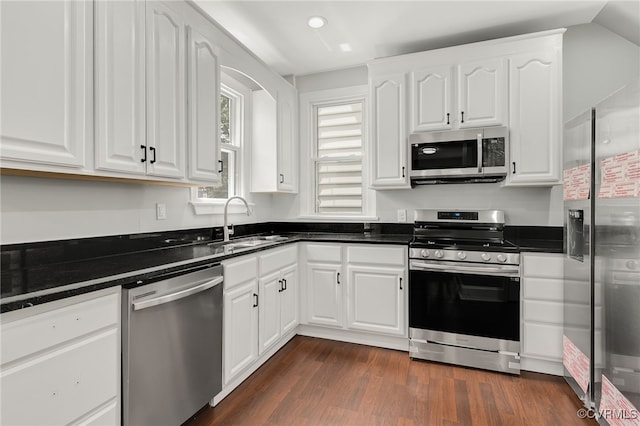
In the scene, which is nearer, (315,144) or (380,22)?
(380,22)

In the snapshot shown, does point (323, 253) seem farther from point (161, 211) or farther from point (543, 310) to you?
point (543, 310)

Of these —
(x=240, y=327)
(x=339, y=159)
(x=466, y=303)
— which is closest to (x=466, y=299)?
(x=466, y=303)

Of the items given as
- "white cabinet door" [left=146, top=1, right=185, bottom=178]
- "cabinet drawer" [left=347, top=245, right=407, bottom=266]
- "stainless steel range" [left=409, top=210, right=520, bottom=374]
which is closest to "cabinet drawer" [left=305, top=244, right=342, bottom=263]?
"cabinet drawer" [left=347, top=245, right=407, bottom=266]

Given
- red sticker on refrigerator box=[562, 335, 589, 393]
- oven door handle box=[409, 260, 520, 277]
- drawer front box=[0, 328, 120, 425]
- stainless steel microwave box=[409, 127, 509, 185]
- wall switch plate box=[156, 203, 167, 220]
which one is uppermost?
stainless steel microwave box=[409, 127, 509, 185]

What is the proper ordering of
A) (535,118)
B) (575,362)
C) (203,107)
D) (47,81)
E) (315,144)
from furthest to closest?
1. (315,144)
2. (535,118)
3. (203,107)
4. (575,362)
5. (47,81)

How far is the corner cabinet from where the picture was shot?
3391 millimetres

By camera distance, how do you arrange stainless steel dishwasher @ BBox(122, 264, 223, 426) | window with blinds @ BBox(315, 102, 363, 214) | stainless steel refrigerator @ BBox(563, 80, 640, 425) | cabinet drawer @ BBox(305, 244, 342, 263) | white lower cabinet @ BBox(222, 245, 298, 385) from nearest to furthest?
stainless steel dishwasher @ BBox(122, 264, 223, 426) < stainless steel refrigerator @ BBox(563, 80, 640, 425) < white lower cabinet @ BBox(222, 245, 298, 385) < cabinet drawer @ BBox(305, 244, 342, 263) < window with blinds @ BBox(315, 102, 363, 214)

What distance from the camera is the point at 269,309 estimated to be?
103 inches

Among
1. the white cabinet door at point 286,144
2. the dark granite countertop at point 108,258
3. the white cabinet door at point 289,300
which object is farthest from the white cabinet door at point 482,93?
the white cabinet door at point 289,300

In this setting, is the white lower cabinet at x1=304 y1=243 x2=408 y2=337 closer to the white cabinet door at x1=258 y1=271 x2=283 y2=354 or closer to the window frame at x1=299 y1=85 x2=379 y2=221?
the white cabinet door at x1=258 y1=271 x2=283 y2=354

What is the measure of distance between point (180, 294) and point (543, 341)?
2.55m

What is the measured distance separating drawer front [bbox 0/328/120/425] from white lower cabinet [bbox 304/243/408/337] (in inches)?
74.4

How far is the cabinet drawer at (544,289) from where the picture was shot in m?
2.41

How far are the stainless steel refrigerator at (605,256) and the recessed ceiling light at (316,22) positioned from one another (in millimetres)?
1974
